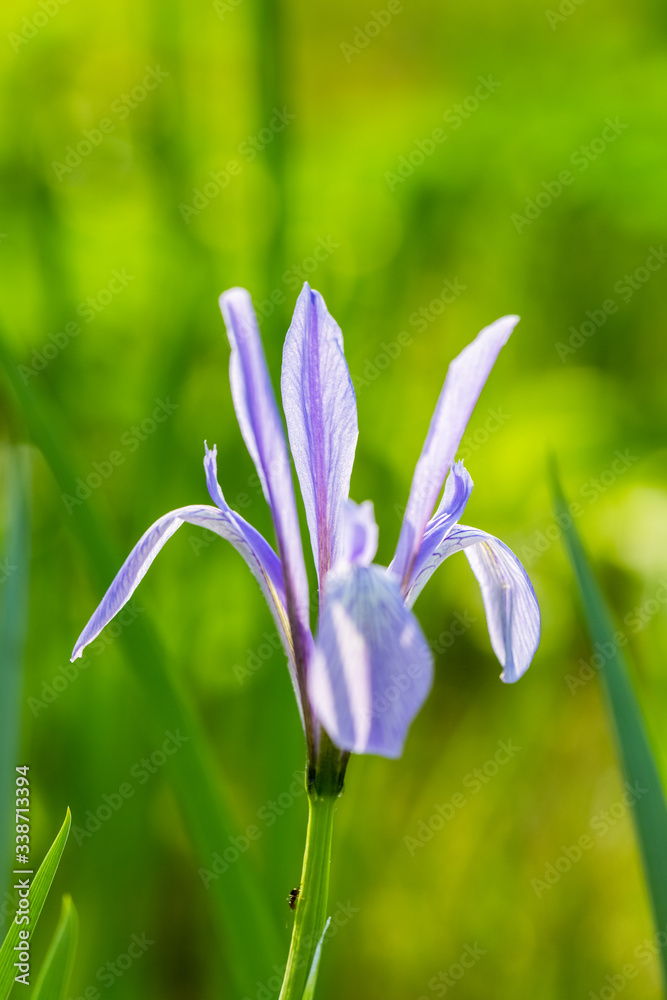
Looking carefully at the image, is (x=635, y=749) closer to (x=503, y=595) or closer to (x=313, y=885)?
(x=503, y=595)

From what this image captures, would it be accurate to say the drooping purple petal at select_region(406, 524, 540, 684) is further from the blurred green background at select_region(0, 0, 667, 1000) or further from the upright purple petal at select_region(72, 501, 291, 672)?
the blurred green background at select_region(0, 0, 667, 1000)

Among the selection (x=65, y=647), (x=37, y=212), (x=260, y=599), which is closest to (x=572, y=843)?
(x=260, y=599)

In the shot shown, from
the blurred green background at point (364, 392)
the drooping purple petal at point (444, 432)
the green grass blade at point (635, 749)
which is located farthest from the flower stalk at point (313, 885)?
the blurred green background at point (364, 392)

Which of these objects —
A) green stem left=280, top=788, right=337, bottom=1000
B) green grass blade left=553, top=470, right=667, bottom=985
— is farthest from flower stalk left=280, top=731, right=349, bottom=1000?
green grass blade left=553, top=470, right=667, bottom=985

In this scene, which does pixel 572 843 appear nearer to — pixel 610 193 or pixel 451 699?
pixel 451 699

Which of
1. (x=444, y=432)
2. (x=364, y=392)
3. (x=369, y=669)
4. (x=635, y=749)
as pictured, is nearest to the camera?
(x=369, y=669)

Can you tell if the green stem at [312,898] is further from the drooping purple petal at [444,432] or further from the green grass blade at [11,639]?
the green grass blade at [11,639]

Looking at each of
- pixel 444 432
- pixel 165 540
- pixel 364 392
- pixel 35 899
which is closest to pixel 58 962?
pixel 35 899
